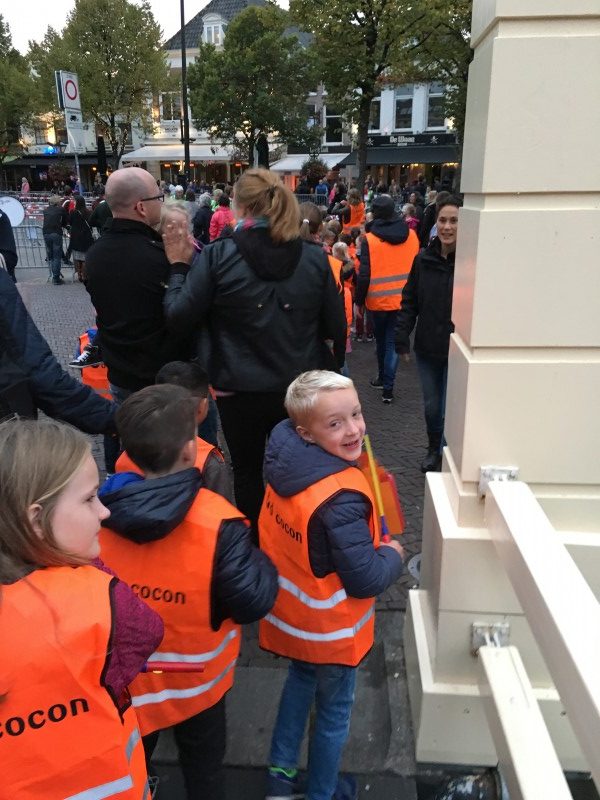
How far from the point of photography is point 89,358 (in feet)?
13.0

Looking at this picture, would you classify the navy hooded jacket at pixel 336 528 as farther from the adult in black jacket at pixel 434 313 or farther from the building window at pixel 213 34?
the building window at pixel 213 34

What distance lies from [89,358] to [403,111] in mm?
40262

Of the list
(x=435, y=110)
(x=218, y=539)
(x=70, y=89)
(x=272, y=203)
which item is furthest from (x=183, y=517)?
(x=435, y=110)

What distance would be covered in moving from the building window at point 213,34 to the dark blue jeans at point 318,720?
4899 cm

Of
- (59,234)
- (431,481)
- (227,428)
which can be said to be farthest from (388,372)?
(59,234)

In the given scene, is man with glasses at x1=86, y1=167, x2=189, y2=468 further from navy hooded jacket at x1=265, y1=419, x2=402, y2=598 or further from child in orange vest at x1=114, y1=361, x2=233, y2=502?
navy hooded jacket at x1=265, y1=419, x2=402, y2=598

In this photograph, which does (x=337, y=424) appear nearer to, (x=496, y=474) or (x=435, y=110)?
(x=496, y=474)

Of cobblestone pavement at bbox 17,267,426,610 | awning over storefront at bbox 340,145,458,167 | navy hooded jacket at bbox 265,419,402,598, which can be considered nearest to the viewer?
navy hooded jacket at bbox 265,419,402,598

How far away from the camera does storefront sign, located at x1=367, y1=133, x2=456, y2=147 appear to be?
3741 centimetres

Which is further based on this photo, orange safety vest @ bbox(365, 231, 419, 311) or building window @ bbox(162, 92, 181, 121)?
building window @ bbox(162, 92, 181, 121)

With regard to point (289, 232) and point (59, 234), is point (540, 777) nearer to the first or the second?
point (289, 232)

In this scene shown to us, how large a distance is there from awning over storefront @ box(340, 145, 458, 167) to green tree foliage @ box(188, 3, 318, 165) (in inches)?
181

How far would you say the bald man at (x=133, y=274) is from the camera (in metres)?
3.00

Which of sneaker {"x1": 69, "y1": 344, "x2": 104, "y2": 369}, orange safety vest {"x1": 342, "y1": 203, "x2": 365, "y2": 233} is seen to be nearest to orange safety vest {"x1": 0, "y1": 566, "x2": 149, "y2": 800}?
sneaker {"x1": 69, "y1": 344, "x2": 104, "y2": 369}
